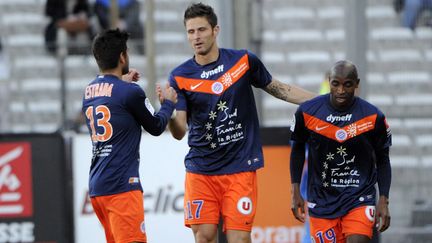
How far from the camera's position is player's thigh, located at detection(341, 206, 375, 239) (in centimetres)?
832

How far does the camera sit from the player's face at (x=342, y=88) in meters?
8.20

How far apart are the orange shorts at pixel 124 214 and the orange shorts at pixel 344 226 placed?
5.02 feet

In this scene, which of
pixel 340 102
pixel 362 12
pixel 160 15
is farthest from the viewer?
pixel 160 15

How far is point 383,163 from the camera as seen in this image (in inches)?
333

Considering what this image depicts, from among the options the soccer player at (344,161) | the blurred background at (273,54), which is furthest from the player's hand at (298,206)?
the blurred background at (273,54)

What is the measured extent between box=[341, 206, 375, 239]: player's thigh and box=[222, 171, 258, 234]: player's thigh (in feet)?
2.68

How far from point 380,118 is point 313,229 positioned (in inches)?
43.9

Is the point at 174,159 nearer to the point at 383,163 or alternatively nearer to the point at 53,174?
the point at 53,174

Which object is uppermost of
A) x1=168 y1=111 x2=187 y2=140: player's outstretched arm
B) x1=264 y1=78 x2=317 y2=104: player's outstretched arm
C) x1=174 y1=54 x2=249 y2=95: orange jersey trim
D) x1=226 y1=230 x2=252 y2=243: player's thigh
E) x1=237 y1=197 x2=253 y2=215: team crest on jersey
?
x1=174 y1=54 x2=249 y2=95: orange jersey trim

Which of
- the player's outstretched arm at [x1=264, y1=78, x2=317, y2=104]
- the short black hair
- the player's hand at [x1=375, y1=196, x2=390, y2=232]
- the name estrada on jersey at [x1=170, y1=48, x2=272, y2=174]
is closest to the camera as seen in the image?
the short black hair

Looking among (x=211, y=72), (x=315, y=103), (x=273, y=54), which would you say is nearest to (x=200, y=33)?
(x=211, y=72)

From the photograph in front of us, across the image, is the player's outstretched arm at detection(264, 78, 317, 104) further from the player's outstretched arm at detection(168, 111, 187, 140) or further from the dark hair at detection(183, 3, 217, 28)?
the player's outstretched arm at detection(168, 111, 187, 140)

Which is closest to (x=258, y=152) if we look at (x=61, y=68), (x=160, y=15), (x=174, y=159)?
(x=174, y=159)

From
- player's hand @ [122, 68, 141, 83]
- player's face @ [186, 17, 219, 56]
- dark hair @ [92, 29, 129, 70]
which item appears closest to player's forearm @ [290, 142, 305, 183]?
player's face @ [186, 17, 219, 56]
